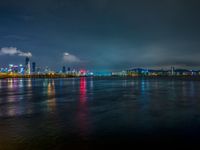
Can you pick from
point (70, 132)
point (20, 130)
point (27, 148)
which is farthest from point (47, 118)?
point (27, 148)

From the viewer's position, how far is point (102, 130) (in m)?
11.2

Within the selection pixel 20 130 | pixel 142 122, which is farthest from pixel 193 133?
pixel 20 130

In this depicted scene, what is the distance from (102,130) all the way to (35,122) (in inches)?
183

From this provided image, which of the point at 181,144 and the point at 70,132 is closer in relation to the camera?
the point at 181,144

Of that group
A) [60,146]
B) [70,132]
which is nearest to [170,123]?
[70,132]

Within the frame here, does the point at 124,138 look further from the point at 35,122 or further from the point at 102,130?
the point at 35,122

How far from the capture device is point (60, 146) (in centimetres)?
863

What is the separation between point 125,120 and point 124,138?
407cm

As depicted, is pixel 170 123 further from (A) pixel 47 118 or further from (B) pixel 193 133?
(A) pixel 47 118

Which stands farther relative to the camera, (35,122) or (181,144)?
(35,122)

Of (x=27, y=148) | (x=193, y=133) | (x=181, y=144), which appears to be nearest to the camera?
(x=27, y=148)

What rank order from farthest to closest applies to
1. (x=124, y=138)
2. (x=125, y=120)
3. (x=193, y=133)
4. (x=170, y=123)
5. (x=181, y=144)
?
(x=125, y=120) → (x=170, y=123) → (x=193, y=133) → (x=124, y=138) → (x=181, y=144)

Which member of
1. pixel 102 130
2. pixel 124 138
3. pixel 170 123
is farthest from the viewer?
pixel 170 123

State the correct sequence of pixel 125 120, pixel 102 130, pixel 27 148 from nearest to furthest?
1. pixel 27 148
2. pixel 102 130
3. pixel 125 120
